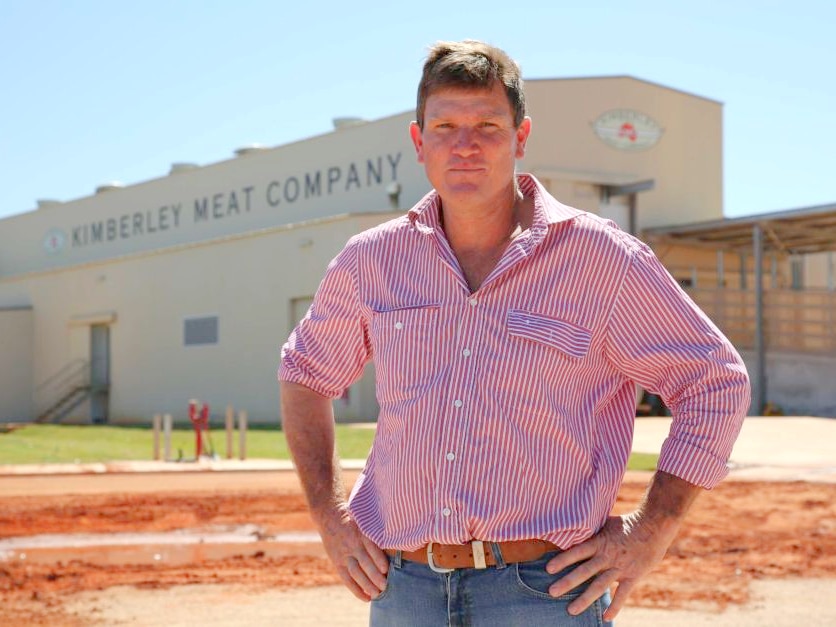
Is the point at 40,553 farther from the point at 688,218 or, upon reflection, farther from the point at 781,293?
the point at 688,218

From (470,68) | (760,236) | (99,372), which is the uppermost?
(760,236)

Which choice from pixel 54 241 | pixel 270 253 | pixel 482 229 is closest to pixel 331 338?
pixel 482 229

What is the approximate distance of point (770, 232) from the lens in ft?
98.0

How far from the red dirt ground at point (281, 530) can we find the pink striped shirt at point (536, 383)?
508 cm

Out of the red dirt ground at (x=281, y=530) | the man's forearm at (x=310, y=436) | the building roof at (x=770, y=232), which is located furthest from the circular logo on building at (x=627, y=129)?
the man's forearm at (x=310, y=436)

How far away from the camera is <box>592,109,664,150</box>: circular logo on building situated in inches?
1246

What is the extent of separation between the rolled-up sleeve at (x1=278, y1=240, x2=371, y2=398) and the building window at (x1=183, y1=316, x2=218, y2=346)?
31131 millimetres

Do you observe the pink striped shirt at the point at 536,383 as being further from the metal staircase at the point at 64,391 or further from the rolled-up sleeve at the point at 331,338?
the metal staircase at the point at 64,391

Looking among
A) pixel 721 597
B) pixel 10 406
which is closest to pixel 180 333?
pixel 10 406

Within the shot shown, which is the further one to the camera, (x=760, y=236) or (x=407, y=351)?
(x=760, y=236)

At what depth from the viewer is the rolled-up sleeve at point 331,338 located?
301cm

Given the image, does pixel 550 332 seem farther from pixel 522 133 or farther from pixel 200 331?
pixel 200 331

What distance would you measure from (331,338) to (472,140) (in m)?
0.65

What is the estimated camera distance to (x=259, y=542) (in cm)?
1027
